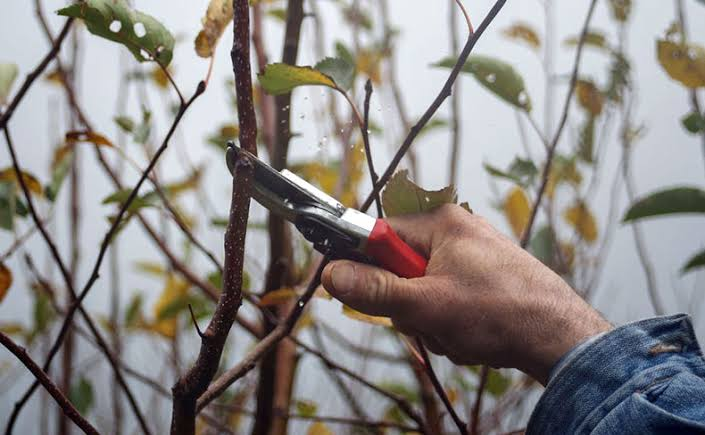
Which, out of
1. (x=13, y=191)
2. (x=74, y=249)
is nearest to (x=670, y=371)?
(x=13, y=191)

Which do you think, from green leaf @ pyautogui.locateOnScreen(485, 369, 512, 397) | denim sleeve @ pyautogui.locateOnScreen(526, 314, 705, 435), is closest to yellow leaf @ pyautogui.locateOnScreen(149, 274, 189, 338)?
green leaf @ pyautogui.locateOnScreen(485, 369, 512, 397)

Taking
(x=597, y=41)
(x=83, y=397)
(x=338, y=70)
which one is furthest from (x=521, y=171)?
(x=83, y=397)

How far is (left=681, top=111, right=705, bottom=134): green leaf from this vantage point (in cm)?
62

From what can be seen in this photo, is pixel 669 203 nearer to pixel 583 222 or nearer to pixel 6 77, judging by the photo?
pixel 583 222

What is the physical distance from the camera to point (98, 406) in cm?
123

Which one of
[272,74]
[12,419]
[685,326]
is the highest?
[272,74]

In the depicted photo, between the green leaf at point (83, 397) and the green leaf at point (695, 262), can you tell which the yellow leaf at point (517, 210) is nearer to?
the green leaf at point (695, 262)

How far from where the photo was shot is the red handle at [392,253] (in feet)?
1.35

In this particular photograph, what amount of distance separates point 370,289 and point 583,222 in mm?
622

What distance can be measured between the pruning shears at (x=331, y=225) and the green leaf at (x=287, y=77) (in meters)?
0.06

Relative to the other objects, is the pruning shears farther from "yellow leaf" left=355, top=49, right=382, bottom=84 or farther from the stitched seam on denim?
"yellow leaf" left=355, top=49, right=382, bottom=84

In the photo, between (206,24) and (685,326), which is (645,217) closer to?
(685,326)

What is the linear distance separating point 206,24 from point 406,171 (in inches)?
5.8

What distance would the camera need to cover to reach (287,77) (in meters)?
0.45
